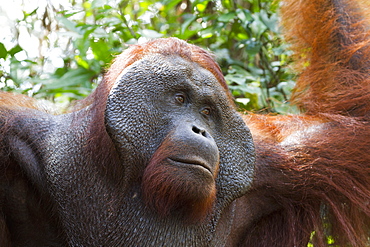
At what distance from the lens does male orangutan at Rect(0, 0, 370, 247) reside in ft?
6.29


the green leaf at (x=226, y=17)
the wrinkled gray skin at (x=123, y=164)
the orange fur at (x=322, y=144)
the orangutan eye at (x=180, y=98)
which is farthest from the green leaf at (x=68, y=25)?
the orangutan eye at (x=180, y=98)

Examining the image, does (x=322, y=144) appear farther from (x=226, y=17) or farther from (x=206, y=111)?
(x=226, y=17)

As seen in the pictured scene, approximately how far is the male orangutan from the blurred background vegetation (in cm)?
62

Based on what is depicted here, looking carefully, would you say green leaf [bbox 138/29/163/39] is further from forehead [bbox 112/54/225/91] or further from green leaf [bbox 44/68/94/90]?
forehead [bbox 112/54/225/91]

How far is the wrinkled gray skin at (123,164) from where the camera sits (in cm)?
195

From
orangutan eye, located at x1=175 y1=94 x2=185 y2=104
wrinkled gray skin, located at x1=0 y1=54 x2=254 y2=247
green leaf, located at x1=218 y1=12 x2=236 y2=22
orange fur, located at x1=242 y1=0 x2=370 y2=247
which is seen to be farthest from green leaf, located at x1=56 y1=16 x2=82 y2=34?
orangutan eye, located at x1=175 y1=94 x2=185 y2=104

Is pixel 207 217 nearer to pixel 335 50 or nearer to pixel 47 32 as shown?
pixel 335 50

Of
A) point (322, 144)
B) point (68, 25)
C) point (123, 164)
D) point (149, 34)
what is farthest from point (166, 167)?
point (68, 25)

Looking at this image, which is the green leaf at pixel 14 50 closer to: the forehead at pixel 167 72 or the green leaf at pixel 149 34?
the green leaf at pixel 149 34

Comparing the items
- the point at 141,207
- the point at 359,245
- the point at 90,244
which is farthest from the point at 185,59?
the point at 359,245

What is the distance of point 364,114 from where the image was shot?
2.78 meters

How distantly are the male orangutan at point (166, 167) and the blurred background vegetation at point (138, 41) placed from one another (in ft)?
2.05

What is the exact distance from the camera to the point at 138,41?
11.9 ft

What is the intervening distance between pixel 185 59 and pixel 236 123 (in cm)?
37
